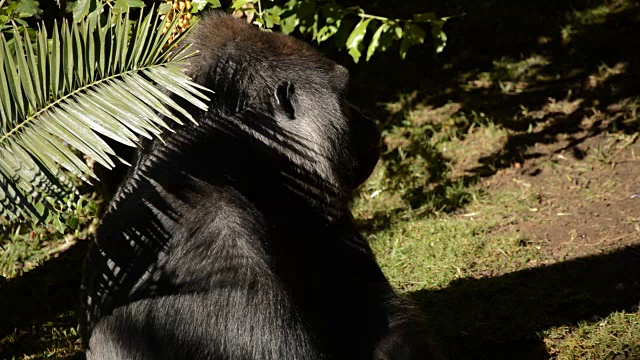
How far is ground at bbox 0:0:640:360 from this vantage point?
4.17 meters

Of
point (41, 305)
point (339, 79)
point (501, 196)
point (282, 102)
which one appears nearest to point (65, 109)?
point (282, 102)

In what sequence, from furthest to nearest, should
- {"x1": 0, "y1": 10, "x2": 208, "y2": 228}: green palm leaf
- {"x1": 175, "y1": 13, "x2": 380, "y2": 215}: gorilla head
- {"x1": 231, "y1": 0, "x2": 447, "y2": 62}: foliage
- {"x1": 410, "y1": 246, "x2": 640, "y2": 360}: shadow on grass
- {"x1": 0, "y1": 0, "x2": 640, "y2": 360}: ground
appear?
{"x1": 231, "y1": 0, "x2": 447, "y2": 62}: foliage, {"x1": 0, "y1": 0, "x2": 640, "y2": 360}: ground, {"x1": 410, "y1": 246, "x2": 640, "y2": 360}: shadow on grass, {"x1": 175, "y1": 13, "x2": 380, "y2": 215}: gorilla head, {"x1": 0, "y1": 10, "x2": 208, "y2": 228}: green palm leaf

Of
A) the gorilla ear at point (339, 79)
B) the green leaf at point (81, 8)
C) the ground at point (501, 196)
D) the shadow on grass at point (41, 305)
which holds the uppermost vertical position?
the gorilla ear at point (339, 79)

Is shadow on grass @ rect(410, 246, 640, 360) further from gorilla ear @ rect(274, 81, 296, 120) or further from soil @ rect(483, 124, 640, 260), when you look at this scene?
gorilla ear @ rect(274, 81, 296, 120)

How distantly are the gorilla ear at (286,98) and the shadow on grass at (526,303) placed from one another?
5.23 feet

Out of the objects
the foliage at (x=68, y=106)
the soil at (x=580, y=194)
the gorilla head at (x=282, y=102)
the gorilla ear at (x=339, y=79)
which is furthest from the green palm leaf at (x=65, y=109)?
the soil at (x=580, y=194)

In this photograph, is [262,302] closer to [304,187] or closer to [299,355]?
[299,355]

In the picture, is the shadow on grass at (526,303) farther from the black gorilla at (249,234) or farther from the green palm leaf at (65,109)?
the green palm leaf at (65,109)

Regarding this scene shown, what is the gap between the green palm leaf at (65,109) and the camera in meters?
2.21

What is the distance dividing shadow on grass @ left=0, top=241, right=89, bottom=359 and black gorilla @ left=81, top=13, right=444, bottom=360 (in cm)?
191

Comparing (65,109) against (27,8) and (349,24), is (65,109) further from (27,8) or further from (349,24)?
(349,24)

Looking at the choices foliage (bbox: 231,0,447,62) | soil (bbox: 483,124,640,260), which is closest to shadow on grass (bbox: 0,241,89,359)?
foliage (bbox: 231,0,447,62)

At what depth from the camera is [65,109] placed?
7.89ft

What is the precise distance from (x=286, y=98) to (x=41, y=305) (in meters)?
2.91
